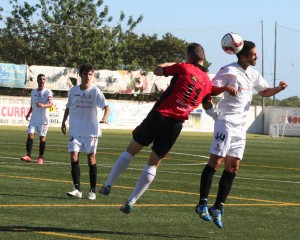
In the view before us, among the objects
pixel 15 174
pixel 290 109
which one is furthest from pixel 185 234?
pixel 290 109

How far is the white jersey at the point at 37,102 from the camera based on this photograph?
23.7 metres

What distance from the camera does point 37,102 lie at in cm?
2366

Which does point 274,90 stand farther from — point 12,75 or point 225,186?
point 12,75

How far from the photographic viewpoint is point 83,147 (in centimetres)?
1590

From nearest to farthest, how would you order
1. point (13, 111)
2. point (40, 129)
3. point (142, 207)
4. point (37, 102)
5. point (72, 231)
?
point (72, 231)
point (142, 207)
point (37, 102)
point (40, 129)
point (13, 111)

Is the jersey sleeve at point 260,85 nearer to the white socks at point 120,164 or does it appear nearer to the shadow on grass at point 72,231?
the white socks at point 120,164

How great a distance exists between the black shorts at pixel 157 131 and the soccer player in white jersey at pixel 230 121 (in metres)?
0.72

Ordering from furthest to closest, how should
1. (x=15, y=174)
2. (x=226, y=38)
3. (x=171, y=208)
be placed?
(x=15, y=174)
(x=171, y=208)
(x=226, y=38)

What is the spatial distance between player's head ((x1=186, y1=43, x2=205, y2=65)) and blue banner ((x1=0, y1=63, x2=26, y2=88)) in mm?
49373

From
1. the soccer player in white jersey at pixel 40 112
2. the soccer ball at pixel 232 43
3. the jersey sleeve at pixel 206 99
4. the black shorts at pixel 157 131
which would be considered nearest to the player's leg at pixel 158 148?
the black shorts at pixel 157 131

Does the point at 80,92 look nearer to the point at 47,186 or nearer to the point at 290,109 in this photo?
the point at 47,186

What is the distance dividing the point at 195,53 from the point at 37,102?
12.0 meters

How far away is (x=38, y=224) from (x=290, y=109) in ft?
200

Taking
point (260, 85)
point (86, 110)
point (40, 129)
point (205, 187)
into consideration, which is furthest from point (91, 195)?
point (40, 129)
